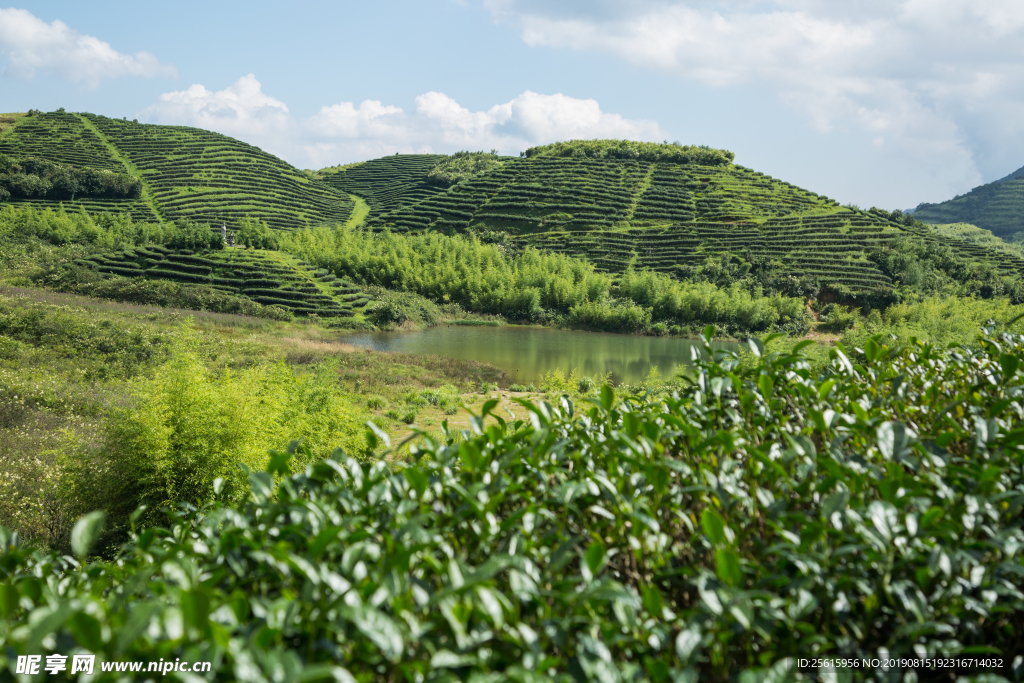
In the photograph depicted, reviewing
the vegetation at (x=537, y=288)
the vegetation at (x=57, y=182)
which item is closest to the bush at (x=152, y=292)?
the vegetation at (x=537, y=288)

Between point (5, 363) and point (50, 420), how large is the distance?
4.60 meters

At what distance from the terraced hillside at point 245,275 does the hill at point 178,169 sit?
19.6 metres

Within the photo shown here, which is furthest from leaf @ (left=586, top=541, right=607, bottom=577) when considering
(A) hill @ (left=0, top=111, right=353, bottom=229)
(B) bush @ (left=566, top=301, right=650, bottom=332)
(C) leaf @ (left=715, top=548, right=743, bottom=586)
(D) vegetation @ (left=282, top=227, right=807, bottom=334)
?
(A) hill @ (left=0, top=111, right=353, bottom=229)

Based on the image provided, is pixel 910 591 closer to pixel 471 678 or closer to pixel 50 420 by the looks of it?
pixel 471 678

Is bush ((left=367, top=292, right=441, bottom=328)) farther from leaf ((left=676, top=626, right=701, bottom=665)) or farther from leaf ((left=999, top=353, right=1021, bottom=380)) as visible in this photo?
leaf ((left=676, top=626, right=701, bottom=665))

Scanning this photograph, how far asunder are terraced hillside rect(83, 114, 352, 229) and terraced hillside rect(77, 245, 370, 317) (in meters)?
19.7

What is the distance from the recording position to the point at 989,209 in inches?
4242

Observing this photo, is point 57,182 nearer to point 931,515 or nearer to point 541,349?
point 541,349

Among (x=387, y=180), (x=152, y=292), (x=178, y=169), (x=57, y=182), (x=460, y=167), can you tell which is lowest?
(x=152, y=292)

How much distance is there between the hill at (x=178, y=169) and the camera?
5522cm

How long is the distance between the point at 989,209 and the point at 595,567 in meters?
147

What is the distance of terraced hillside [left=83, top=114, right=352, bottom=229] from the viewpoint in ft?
186

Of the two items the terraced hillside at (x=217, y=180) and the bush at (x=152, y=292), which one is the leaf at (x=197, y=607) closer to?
the bush at (x=152, y=292)

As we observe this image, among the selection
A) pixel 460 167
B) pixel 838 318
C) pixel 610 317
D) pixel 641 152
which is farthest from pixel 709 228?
pixel 460 167
